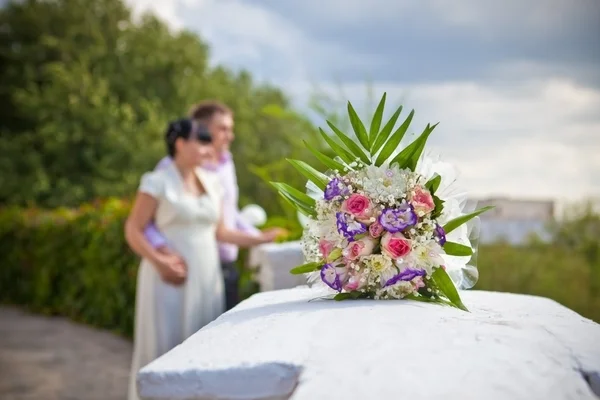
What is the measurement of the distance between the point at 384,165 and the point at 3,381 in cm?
662

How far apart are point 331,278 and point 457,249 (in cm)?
39

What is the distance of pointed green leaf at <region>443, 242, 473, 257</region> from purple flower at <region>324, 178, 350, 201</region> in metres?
0.34

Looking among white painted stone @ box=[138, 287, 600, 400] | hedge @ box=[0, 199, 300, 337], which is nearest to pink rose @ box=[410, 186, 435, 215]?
white painted stone @ box=[138, 287, 600, 400]

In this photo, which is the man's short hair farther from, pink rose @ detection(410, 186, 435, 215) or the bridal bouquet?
pink rose @ detection(410, 186, 435, 215)

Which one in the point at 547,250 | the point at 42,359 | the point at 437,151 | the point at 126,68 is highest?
the point at 126,68

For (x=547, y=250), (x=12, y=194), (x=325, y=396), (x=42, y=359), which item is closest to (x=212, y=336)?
(x=325, y=396)

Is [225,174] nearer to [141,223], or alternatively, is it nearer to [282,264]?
[282,264]

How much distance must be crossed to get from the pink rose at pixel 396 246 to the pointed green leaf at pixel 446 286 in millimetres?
117

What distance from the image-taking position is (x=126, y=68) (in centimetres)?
3102

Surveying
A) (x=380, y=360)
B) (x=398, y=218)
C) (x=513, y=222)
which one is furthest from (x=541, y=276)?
(x=380, y=360)

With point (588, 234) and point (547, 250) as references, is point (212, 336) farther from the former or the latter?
point (588, 234)

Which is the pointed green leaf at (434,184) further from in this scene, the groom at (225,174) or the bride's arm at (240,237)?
the groom at (225,174)

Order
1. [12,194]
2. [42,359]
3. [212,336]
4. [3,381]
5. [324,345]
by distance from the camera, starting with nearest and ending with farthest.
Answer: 1. [324,345]
2. [212,336]
3. [3,381]
4. [42,359]
5. [12,194]

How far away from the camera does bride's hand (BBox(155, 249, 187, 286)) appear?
529 cm
